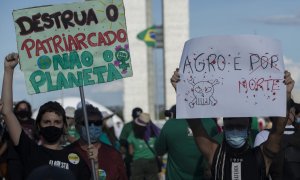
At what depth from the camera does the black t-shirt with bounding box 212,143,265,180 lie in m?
5.90

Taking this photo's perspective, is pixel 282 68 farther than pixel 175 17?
No

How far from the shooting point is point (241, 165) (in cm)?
591

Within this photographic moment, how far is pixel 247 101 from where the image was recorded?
5.86 metres

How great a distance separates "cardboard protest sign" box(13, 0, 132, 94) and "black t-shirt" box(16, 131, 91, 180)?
0.48 meters

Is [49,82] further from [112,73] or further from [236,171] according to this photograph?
[236,171]

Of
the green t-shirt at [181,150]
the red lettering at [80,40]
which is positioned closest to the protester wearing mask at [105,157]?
the red lettering at [80,40]

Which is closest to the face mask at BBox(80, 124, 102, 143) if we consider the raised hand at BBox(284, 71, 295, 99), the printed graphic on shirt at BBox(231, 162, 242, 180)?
the printed graphic on shirt at BBox(231, 162, 242, 180)

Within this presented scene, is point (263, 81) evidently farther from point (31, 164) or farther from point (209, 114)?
point (31, 164)

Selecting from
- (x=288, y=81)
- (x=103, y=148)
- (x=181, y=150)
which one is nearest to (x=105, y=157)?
(x=103, y=148)

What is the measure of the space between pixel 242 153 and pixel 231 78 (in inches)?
20.3

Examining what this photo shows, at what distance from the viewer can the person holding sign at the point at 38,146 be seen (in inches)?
241

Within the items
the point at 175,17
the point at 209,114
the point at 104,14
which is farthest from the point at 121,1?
the point at 175,17

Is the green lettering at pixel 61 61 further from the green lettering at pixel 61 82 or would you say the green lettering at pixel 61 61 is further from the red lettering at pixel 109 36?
the red lettering at pixel 109 36

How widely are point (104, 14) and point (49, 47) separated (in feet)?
1.56
